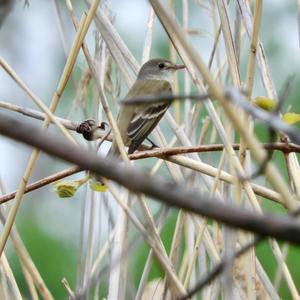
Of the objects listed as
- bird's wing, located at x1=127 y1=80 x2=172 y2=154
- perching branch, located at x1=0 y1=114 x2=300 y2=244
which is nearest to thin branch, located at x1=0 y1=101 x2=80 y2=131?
bird's wing, located at x1=127 y1=80 x2=172 y2=154

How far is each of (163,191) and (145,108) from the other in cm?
291

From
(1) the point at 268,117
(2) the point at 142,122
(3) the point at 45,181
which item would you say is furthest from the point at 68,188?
(2) the point at 142,122

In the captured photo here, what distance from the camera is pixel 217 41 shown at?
2.63 m

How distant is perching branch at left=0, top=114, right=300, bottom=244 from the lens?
2.52 feet

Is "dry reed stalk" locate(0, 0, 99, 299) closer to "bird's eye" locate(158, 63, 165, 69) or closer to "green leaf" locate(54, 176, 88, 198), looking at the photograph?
"green leaf" locate(54, 176, 88, 198)

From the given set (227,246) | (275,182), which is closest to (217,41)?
(227,246)

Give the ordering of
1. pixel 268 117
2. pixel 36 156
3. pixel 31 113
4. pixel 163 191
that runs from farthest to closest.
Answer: pixel 31 113, pixel 36 156, pixel 268 117, pixel 163 191

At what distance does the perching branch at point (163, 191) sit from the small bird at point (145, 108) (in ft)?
5.63

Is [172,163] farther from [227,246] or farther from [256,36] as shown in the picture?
[227,246]

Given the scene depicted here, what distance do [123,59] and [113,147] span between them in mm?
293

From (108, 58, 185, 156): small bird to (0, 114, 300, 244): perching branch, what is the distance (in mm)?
1716

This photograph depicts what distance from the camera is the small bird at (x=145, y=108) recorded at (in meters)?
3.28

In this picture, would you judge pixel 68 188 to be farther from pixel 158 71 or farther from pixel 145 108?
pixel 158 71

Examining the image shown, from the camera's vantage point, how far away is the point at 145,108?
145 inches
